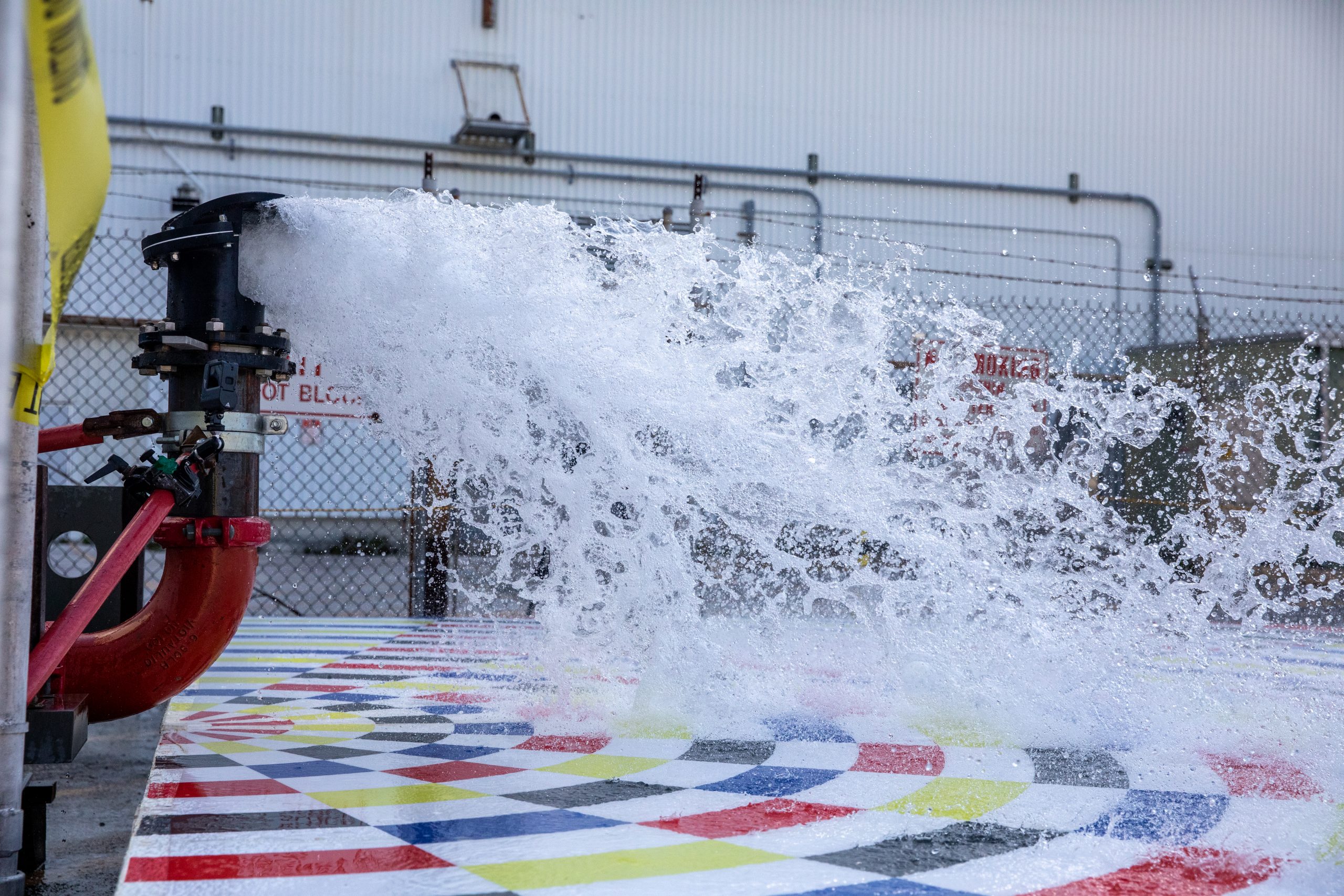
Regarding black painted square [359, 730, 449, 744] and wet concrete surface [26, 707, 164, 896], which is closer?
wet concrete surface [26, 707, 164, 896]

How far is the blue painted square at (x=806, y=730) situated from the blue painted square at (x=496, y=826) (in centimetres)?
74

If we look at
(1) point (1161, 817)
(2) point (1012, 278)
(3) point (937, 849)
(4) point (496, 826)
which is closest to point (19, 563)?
(4) point (496, 826)

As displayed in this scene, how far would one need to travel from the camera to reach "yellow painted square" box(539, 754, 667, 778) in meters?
2.10

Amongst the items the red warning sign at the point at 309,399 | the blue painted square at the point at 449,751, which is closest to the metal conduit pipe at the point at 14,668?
the blue painted square at the point at 449,751

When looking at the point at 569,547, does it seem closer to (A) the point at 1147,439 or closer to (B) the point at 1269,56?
(A) the point at 1147,439

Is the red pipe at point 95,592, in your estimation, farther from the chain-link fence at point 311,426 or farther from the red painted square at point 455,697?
the chain-link fence at point 311,426

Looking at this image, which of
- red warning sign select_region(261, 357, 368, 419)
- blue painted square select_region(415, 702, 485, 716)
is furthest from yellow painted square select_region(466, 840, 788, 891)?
red warning sign select_region(261, 357, 368, 419)

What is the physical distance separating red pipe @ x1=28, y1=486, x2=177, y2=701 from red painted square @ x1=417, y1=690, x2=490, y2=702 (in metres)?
1.02

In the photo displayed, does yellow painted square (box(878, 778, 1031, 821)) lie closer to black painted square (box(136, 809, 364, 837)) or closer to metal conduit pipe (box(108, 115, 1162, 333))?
black painted square (box(136, 809, 364, 837))

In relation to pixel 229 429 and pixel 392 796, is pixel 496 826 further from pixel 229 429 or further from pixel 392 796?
pixel 229 429

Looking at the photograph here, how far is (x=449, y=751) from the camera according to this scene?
2.30 meters

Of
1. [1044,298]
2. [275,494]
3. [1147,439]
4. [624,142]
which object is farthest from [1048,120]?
[1147,439]

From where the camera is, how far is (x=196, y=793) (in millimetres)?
1943

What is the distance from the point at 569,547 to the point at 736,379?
21.7 inches
